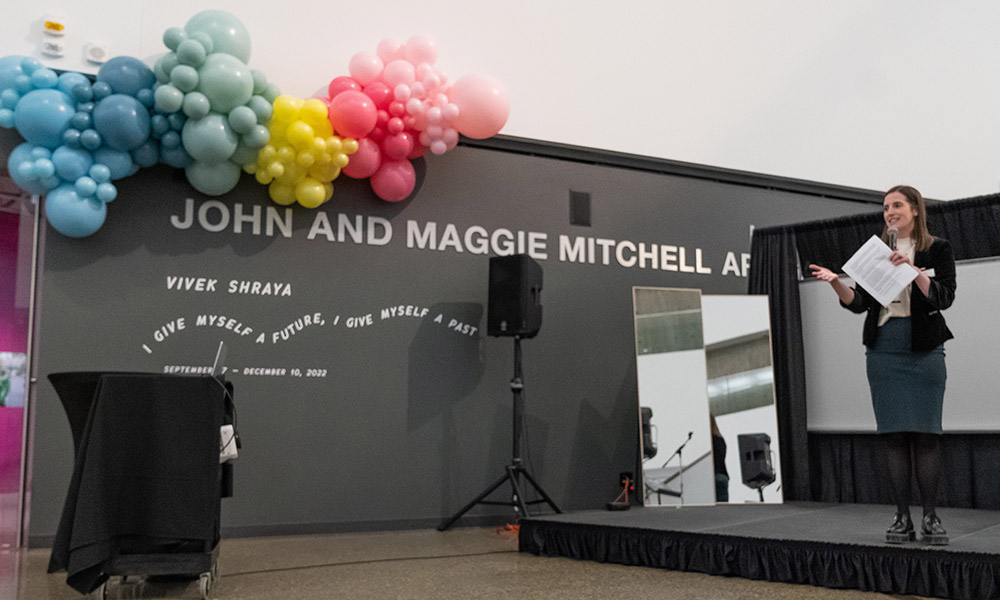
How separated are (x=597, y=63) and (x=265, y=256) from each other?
107 inches

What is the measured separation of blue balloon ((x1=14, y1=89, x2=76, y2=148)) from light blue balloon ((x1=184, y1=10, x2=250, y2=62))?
0.76 meters

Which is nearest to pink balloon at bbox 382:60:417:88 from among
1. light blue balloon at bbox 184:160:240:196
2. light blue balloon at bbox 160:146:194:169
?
light blue balloon at bbox 184:160:240:196

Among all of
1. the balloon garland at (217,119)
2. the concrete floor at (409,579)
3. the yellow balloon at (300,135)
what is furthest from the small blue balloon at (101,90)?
the concrete floor at (409,579)

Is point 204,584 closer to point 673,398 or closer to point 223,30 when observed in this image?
point 223,30

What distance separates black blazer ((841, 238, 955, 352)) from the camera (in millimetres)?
3193

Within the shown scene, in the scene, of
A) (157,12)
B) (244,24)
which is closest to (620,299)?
(244,24)

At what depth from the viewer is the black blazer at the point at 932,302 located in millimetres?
3193

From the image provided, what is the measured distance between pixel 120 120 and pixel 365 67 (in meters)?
1.39

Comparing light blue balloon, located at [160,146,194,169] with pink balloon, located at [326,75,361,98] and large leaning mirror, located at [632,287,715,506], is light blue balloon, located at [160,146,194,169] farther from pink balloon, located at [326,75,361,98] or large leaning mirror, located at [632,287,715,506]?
large leaning mirror, located at [632,287,715,506]

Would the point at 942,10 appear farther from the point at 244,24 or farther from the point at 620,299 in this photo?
the point at 244,24

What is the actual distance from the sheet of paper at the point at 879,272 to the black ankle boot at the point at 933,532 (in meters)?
0.86

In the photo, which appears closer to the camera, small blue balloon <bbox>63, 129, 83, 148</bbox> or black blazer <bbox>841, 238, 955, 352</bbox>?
black blazer <bbox>841, 238, 955, 352</bbox>

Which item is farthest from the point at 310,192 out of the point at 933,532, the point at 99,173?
the point at 933,532

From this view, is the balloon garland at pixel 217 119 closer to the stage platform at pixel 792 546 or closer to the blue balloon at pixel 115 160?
the blue balloon at pixel 115 160
